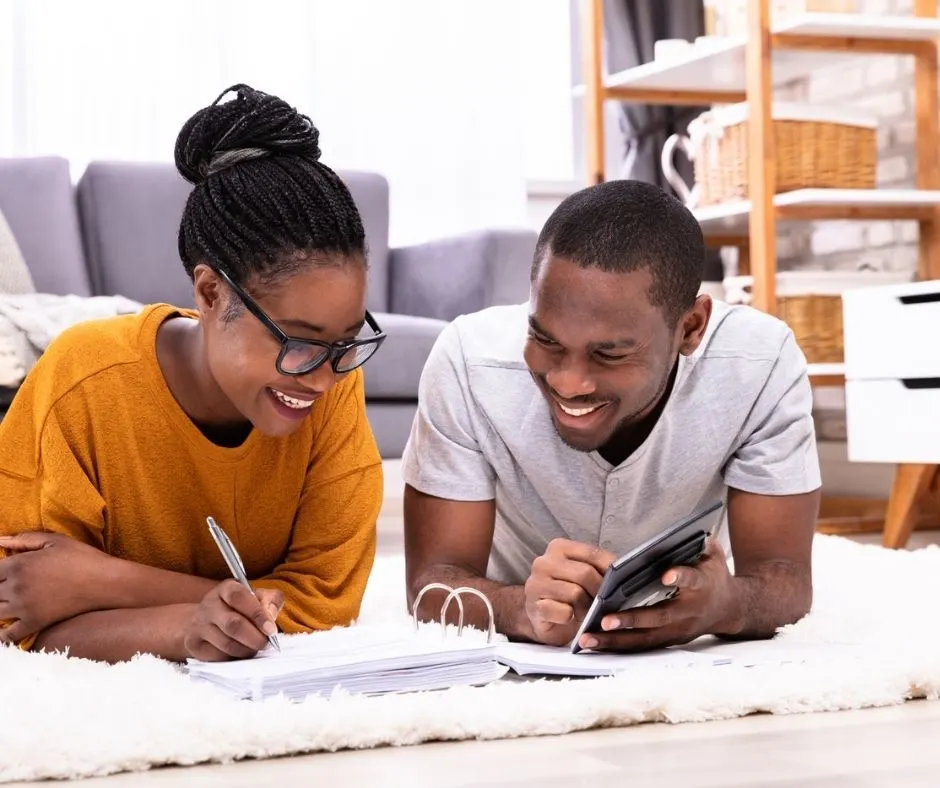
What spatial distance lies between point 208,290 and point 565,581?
0.50m

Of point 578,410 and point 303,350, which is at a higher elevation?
point 303,350

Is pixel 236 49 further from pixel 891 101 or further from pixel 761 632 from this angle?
pixel 761 632

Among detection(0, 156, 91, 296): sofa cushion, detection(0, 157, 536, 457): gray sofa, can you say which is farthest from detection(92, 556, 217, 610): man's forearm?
detection(0, 156, 91, 296): sofa cushion

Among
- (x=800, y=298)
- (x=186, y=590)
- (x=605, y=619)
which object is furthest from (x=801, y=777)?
(x=800, y=298)

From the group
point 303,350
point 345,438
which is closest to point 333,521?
point 345,438

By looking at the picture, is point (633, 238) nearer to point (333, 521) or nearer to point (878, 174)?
point (333, 521)

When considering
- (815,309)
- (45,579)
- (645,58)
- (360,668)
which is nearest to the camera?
(360,668)

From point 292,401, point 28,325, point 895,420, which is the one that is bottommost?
point 895,420

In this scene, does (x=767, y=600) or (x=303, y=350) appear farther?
(x=767, y=600)

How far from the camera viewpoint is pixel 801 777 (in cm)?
110

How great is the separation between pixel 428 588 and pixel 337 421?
10.6 inches

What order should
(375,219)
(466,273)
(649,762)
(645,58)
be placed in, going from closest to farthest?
1. (649,762)
2. (466,273)
3. (375,219)
4. (645,58)

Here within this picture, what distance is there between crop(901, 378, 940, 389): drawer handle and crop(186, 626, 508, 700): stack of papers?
5.92 ft

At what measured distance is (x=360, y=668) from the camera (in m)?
1.31
